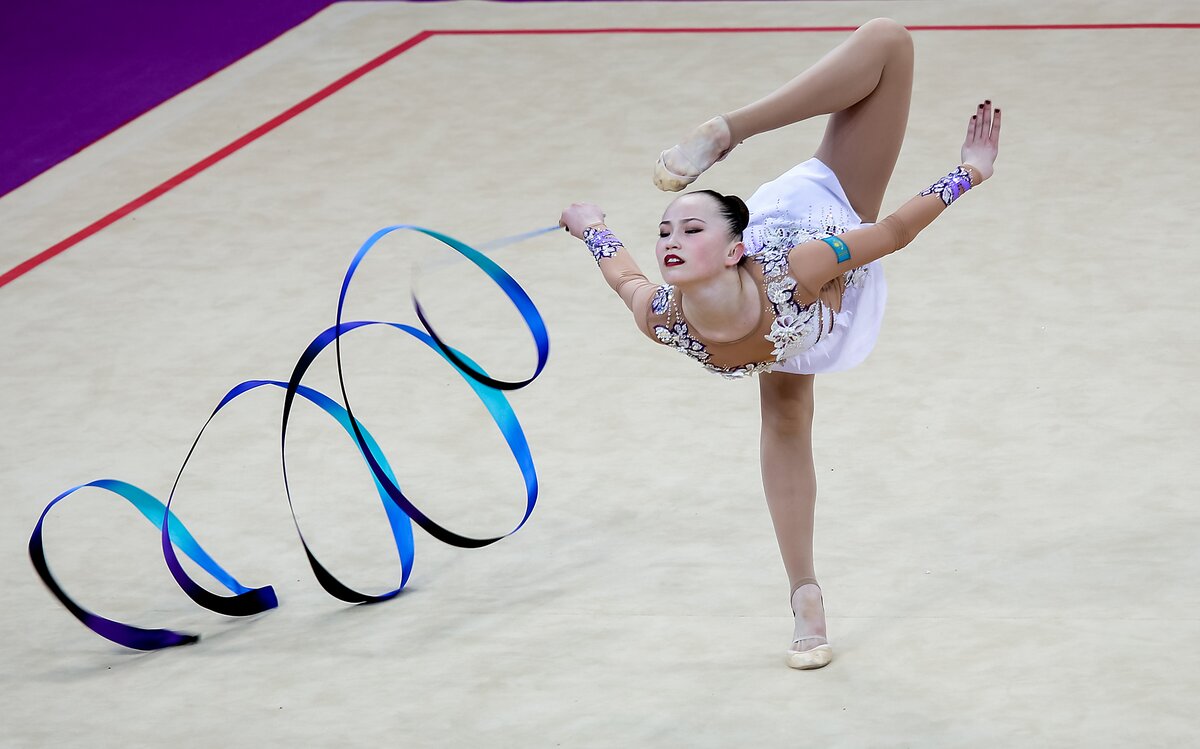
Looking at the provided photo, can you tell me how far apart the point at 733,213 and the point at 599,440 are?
1280 millimetres

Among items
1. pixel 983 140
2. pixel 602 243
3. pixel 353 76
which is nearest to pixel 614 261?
pixel 602 243

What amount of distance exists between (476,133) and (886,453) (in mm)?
2787

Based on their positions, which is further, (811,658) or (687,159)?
(811,658)

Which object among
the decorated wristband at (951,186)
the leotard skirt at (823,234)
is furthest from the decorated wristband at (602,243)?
the decorated wristband at (951,186)

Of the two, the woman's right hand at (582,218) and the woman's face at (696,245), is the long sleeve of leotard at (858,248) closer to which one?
the woman's face at (696,245)

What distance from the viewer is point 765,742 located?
7.70 ft

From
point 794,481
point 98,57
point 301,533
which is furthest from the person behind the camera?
point 98,57

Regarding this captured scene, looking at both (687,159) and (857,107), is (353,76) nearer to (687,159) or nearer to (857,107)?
(857,107)

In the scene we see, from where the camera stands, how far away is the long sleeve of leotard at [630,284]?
243 cm

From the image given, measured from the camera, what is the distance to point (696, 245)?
2273 millimetres

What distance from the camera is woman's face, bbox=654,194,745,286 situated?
2271 millimetres

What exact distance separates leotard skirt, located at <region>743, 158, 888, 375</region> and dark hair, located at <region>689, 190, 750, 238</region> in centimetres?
11

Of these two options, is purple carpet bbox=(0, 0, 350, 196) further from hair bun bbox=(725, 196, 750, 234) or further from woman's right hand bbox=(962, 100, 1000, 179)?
woman's right hand bbox=(962, 100, 1000, 179)

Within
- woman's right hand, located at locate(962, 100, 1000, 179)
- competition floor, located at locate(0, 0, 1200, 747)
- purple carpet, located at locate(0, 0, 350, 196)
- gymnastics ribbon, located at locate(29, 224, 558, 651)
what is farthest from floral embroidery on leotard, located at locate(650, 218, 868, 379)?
purple carpet, located at locate(0, 0, 350, 196)
